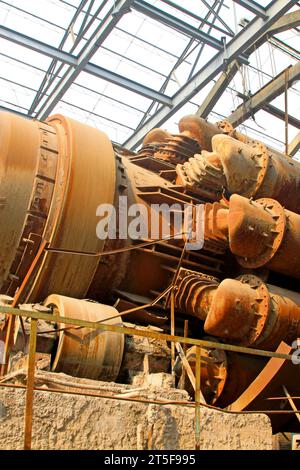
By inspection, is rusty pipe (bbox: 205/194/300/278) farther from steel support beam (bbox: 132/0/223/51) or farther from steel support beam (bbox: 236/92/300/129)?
steel support beam (bbox: 132/0/223/51)

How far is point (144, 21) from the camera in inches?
699

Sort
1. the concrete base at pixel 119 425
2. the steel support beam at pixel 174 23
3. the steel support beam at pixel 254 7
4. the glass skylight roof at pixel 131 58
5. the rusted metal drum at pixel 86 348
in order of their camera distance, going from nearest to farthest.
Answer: the concrete base at pixel 119 425
the rusted metal drum at pixel 86 348
the steel support beam at pixel 254 7
the steel support beam at pixel 174 23
the glass skylight roof at pixel 131 58

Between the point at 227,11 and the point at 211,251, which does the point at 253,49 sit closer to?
the point at 227,11

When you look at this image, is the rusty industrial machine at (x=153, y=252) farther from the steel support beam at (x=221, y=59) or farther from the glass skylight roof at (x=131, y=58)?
the steel support beam at (x=221, y=59)

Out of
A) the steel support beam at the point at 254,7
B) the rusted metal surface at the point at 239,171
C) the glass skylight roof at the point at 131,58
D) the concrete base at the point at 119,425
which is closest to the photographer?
the concrete base at the point at 119,425

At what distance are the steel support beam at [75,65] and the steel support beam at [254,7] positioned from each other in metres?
4.60

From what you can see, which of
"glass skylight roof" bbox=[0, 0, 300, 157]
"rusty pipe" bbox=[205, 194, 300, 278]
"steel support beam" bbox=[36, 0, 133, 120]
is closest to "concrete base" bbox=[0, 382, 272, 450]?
"rusty pipe" bbox=[205, 194, 300, 278]

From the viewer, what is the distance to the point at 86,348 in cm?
583

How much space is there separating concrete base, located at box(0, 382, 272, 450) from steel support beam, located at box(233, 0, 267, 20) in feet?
39.6

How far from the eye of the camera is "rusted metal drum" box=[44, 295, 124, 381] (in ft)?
18.8

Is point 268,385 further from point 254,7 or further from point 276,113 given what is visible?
point 254,7

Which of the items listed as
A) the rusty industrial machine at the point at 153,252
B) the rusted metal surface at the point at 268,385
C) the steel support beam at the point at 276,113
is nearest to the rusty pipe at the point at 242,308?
the rusty industrial machine at the point at 153,252

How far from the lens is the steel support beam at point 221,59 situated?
15.0 m

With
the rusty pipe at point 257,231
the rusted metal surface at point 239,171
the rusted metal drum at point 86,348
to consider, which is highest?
the rusted metal surface at point 239,171
